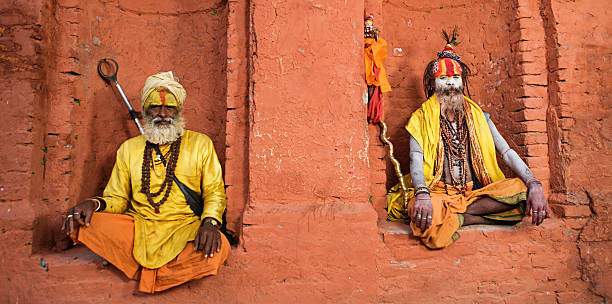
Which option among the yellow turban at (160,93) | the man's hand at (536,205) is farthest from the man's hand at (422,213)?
the yellow turban at (160,93)

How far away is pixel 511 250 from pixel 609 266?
38.5 inches

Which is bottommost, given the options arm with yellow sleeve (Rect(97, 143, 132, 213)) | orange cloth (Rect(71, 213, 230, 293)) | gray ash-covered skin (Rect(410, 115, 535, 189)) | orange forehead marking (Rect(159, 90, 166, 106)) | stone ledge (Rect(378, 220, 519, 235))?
orange cloth (Rect(71, 213, 230, 293))

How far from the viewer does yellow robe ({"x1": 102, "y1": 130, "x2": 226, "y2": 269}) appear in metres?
2.72

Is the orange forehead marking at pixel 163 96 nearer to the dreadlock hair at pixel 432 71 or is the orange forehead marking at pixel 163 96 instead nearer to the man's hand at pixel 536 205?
the dreadlock hair at pixel 432 71

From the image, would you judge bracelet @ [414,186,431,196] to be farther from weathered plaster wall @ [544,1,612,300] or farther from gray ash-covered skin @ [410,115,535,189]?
weathered plaster wall @ [544,1,612,300]

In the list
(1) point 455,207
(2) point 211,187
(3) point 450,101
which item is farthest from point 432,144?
(2) point 211,187

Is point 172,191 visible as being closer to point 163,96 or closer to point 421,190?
point 163,96

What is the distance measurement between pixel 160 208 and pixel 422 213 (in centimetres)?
205

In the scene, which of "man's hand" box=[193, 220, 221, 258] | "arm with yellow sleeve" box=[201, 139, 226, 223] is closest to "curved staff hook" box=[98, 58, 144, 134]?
"arm with yellow sleeve" box=[201, 139, 226, 223]

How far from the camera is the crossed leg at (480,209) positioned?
304cm

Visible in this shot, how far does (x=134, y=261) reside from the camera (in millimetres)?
2549

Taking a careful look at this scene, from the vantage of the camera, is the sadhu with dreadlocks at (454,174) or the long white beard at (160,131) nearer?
the sadhu with dreadlocks at (454,174)

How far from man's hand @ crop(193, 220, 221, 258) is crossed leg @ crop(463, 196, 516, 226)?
2014 mm

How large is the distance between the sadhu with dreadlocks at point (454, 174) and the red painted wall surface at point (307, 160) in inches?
6.3
